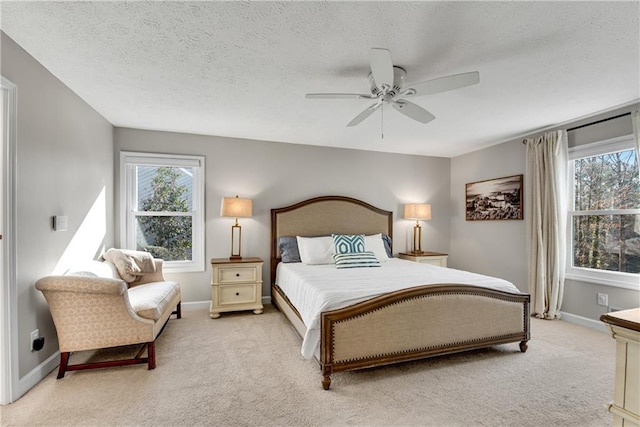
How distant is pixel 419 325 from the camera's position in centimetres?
239

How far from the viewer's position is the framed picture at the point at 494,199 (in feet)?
13.7

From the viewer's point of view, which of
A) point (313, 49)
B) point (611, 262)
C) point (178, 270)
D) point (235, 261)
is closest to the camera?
point (313, 49)

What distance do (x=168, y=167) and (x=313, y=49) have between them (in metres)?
2.86

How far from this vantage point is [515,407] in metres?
1.95

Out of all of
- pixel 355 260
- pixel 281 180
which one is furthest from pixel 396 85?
pixel 281 180

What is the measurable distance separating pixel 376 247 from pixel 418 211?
3.39 feet

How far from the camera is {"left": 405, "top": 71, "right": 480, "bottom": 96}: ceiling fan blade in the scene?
1890 mm

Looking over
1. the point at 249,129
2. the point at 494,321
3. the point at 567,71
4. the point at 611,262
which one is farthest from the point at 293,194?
the point at 611,262

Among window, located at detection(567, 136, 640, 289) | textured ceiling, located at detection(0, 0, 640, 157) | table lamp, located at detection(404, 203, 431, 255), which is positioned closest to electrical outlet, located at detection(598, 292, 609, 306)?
window, located at detection(567, 136, 640, 289)

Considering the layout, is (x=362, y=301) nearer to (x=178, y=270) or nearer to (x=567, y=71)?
(x=567, y=71)

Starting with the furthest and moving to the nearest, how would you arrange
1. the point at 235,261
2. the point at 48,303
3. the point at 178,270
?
the point at 178,270, the point at 235,261, the point at 48,303

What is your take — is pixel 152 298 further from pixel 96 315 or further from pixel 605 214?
pixel 605 214

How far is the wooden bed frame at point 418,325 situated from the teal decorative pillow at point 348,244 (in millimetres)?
1182

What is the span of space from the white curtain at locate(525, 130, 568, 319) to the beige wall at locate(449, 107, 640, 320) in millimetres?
183
